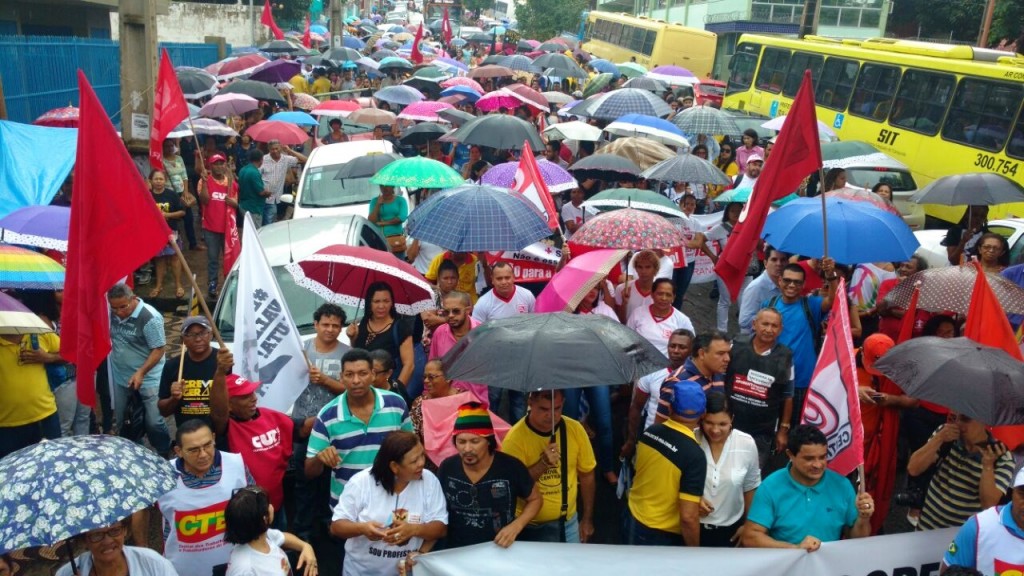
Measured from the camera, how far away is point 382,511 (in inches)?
172

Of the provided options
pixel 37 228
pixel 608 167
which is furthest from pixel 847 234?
pixel 37 228

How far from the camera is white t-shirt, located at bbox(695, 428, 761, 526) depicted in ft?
15.6

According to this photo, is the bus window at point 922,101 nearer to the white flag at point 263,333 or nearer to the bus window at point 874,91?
the bus window at point 874,91

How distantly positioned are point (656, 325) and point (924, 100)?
10895 mm

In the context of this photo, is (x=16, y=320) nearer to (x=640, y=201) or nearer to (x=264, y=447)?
(x=264, y=447)

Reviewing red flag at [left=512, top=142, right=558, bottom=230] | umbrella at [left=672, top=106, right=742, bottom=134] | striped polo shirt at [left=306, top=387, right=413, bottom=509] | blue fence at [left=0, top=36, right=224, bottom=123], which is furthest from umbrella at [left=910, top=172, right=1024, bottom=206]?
blue fence at [left=0, top=36, right=224, bottom=123]

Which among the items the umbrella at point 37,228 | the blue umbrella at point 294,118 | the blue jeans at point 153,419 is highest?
the umbrella at point 37,228

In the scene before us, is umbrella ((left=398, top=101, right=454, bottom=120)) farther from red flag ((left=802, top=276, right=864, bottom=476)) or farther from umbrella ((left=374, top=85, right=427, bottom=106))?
red flag ((left=802, top=276, right=864, bottom=476))

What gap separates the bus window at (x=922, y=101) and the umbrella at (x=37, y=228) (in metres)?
13.0

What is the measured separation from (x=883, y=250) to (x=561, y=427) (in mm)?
3013

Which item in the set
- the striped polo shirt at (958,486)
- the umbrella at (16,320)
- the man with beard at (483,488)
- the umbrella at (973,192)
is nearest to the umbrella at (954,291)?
the striped polo shirt at (958,486)

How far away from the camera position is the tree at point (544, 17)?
52.5 meters

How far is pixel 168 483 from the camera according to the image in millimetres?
3750

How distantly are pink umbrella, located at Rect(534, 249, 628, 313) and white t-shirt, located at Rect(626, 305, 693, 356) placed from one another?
59cm
